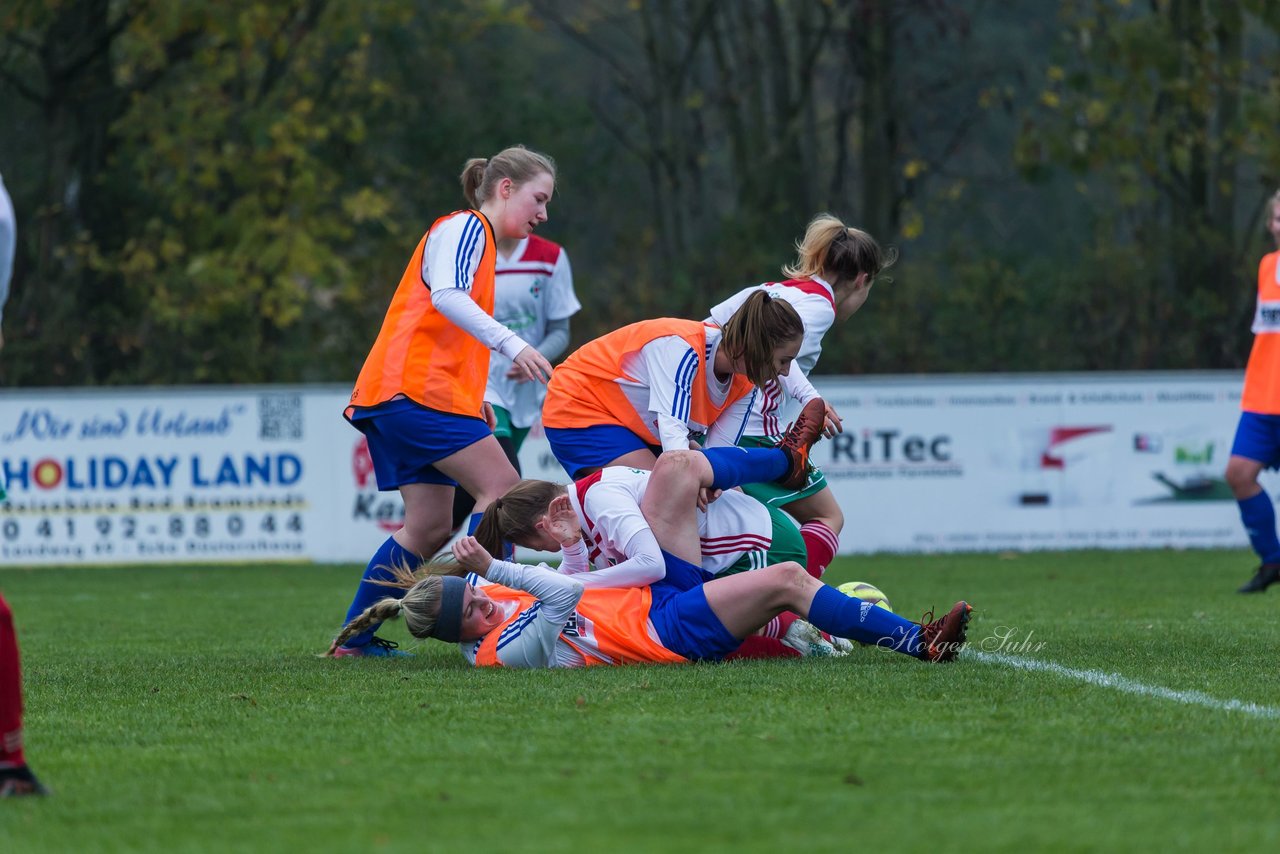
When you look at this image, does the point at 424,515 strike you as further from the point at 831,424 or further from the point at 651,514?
the point at 831,424

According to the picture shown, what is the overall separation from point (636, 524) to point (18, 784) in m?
2.46

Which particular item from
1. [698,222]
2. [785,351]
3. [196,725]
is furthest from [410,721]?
[698,222]

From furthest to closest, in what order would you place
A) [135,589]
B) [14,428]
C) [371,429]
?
[14,428], [135,589], [371,429]

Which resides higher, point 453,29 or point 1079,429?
point 453,29

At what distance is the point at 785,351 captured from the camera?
6004 millimetres

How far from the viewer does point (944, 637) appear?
18.7ft

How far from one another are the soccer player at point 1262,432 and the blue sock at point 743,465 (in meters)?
4.49

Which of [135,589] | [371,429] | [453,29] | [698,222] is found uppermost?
[453,29]

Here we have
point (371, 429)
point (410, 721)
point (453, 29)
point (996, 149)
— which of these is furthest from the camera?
point (996, 149)

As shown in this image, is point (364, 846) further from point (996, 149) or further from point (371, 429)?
point (996, 149)

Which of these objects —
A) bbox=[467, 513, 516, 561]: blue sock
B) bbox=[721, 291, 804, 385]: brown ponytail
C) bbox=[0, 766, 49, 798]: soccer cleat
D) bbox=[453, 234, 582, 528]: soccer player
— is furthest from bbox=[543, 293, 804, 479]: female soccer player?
bbox=[0, 766, 49, 798]: soccer cleat

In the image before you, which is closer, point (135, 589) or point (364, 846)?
point (364, 846)

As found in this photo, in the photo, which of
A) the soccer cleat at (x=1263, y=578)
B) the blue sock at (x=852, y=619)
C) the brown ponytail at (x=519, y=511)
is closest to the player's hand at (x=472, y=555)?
the brown ponytail at (x=519, y=511)

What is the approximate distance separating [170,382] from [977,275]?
721cm
